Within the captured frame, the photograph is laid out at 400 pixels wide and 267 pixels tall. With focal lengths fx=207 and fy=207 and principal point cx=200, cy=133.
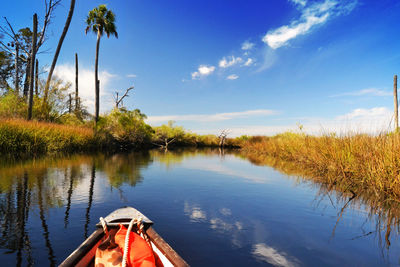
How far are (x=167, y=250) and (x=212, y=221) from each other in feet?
7.01

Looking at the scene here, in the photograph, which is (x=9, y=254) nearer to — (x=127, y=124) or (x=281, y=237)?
(x=281, y=237)

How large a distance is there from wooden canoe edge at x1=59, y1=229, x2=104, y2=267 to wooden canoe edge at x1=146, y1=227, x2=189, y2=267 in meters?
0.51

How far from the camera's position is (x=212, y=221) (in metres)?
3.86

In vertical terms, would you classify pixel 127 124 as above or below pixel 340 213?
above

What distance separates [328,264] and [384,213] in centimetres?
277

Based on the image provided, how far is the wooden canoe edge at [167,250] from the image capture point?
5.58 ft

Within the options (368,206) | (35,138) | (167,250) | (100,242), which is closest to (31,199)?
(100,242)

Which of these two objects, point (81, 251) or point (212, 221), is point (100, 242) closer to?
point (81, 251)

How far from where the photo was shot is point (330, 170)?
864 centimetres

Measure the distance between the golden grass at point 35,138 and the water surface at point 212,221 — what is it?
17.2 feet

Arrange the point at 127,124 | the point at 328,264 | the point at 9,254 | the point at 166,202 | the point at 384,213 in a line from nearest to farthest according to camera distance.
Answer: the point at 9,254 → the point at 328,264 → the point at 384,213 → the point at 166,202 → the point at 127,124

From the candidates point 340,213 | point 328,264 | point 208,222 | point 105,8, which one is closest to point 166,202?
point 208,222

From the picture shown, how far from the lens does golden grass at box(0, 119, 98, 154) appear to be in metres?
10.4

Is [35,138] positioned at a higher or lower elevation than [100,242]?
higher
